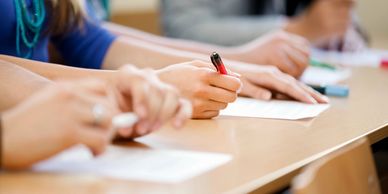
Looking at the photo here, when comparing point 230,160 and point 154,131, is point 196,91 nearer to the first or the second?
point 154,131

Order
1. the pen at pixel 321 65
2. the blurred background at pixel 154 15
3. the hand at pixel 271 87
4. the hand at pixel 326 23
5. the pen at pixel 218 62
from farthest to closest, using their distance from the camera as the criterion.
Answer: the blurred background at pixel 154 15
the hand at pixel 326 23
the pen at pixel 321 65
the hand at pixel 271 87
the pen at pixel 218 62

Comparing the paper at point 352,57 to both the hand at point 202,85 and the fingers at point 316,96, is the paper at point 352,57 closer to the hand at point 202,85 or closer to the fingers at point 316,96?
the fingers at point 316,96

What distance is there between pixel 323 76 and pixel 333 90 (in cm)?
25

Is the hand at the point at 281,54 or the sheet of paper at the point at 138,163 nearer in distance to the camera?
the sheet of paper at the point at 138,163

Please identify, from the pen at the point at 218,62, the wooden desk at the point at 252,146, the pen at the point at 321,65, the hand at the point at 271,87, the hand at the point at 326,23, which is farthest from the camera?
the hand at the point at 326,23

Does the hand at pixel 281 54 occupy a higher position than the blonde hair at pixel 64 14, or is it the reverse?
the blonde hair at pixel 64 14

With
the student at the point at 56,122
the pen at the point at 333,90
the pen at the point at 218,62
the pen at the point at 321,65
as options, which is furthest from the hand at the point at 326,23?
the student at the point at 56,122

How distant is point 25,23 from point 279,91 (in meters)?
0.47

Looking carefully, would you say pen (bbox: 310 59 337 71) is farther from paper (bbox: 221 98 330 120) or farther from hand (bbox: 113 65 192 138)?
hand (bbox: 113 65 192 138)

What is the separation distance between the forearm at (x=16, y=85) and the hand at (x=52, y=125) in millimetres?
171

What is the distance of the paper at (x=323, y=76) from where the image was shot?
5.18ft

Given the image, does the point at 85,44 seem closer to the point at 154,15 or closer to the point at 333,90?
the point at 333,90

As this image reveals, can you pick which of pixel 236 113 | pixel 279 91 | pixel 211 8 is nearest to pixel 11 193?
pixel 236 113

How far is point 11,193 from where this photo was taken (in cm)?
73
